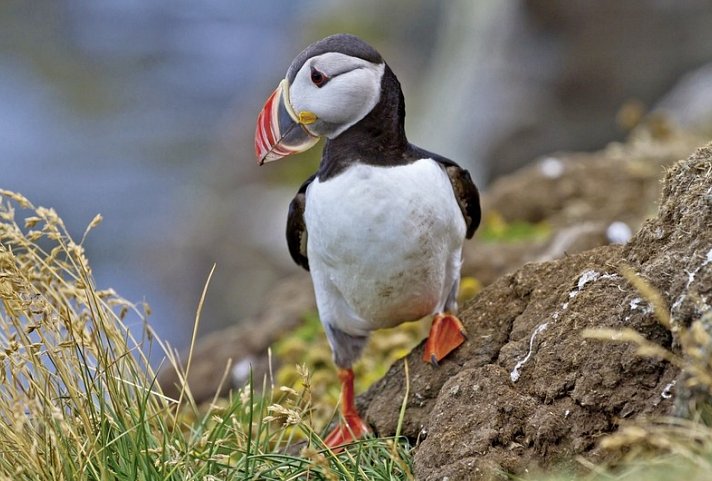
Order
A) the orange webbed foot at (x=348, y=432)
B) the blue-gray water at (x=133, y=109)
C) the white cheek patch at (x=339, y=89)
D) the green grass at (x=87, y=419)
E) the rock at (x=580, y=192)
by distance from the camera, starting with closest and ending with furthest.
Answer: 1. the green grass at (x=87, y=419)
2. the white cheek patch at (x=339, y=89)
3. the orange webbed foot at (x=348, y=432)
4. the rock at (x=580, y=192)
5. the blue-gray water at (x=133, y=109)

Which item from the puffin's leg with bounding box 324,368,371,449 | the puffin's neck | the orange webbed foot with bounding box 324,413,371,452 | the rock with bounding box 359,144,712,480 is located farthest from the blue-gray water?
the rock with bounding box 359,144,712,480

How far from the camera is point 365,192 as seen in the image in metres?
4.09

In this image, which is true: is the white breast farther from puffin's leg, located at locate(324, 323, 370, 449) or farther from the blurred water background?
the blurred water background

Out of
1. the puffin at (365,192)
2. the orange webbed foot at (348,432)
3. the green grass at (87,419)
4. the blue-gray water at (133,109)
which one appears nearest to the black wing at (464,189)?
the puffin at (365,192)

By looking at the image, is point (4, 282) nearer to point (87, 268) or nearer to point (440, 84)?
point (87, 268)

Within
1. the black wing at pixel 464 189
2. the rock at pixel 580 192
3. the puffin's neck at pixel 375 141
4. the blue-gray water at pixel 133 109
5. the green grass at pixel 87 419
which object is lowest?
the blue-gray water at pixel 133 109

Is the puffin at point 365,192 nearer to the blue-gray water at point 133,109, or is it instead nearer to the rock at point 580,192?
the rock at point 580,192

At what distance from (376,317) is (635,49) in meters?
9.69

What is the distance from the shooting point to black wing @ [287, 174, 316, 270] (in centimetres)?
456

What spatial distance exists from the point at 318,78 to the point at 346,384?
1.43 meters

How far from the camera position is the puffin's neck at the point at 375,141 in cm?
418

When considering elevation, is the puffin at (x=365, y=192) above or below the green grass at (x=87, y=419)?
above

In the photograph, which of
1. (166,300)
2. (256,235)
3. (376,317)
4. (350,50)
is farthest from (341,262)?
(166,300)

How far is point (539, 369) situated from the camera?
3.76 m
